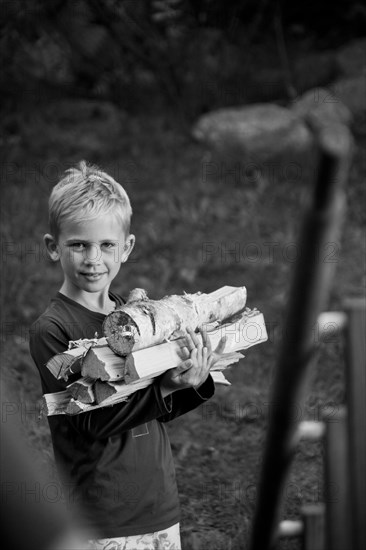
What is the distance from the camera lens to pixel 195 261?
6.53 meters

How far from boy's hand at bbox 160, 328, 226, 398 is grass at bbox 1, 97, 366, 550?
165 centimetres

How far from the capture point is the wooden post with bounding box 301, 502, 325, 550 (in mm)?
1498

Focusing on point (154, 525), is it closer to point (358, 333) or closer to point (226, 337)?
Answer: point (226, 337)

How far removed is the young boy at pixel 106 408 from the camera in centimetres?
213

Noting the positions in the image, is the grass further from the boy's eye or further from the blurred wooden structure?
the blurred wooden structure

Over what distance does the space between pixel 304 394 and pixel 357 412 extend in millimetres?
187

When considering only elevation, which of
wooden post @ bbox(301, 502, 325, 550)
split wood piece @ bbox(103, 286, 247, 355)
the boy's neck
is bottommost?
wooden post @ bbox(301, 502, 325, 550)

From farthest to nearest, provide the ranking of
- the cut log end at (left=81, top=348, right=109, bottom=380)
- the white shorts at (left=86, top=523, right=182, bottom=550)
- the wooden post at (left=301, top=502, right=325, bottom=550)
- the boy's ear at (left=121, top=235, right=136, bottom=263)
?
the boy's ear at (left=121, top=235, right=136, bottom=263)
the white shorts at (left=86, top=523, right=182, bottom=550)
the cut log end at (left=81, top=348, right=109, bottom=380)
the wooden post at (left=301, top=502, right=325, bottom=550)

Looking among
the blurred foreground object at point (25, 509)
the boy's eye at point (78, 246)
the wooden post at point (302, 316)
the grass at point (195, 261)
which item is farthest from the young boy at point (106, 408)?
the grass at point (195, 261)

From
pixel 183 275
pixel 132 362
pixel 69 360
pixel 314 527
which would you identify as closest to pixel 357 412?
pixel 314 527

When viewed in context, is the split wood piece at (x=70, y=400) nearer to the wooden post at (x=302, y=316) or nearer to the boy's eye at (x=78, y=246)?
the boy's eye at (x=78, y=246)

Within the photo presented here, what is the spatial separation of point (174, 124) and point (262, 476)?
761cm

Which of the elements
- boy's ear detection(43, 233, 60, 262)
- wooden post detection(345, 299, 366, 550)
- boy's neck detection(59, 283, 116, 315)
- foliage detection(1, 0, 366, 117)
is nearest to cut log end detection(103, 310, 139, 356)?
boy's neck detection(59, 283, 116, 315)

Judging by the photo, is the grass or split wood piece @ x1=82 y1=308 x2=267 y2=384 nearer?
split wood piece @ x1=82 y1=308 x2=267 y2=384
